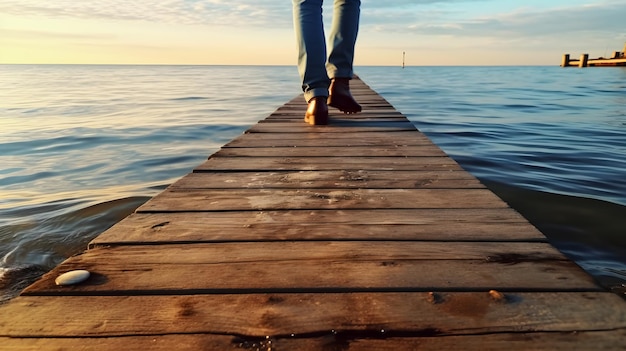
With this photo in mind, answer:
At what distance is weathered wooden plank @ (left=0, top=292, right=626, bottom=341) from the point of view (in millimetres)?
840

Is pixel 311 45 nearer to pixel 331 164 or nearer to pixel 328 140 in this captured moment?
pixel 328 140

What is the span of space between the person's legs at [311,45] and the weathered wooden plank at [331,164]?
84 cm

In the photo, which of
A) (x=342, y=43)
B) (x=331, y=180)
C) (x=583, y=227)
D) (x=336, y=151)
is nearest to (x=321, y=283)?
(x=331, y=180)

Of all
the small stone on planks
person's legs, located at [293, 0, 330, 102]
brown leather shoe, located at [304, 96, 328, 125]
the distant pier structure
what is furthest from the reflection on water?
the distant pier structure

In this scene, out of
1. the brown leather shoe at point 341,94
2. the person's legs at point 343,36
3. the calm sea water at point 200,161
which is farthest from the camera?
the brown leather shoe at point 341,94

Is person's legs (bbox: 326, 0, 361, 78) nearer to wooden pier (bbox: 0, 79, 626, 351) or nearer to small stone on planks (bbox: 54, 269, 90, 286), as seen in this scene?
wooden pier (bbox: 0, 79, 626, 351)

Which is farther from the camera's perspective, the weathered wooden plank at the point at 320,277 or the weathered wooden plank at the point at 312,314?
the weathered wooden plank at the point at 320,277

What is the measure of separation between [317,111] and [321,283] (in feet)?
8.44

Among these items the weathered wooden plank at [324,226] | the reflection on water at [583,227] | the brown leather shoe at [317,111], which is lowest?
the reflection on water at [583,227]

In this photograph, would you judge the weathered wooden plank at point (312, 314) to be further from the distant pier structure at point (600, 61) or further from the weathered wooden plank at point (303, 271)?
the distant pier structure at point (600, 61)

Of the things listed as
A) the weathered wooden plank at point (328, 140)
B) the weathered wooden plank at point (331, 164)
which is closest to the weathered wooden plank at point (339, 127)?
the weathered wooden plank at point (328, 140)

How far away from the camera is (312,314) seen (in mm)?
891

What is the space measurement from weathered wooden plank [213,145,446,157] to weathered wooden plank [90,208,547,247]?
1.03 meters

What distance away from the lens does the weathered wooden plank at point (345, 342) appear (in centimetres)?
79
